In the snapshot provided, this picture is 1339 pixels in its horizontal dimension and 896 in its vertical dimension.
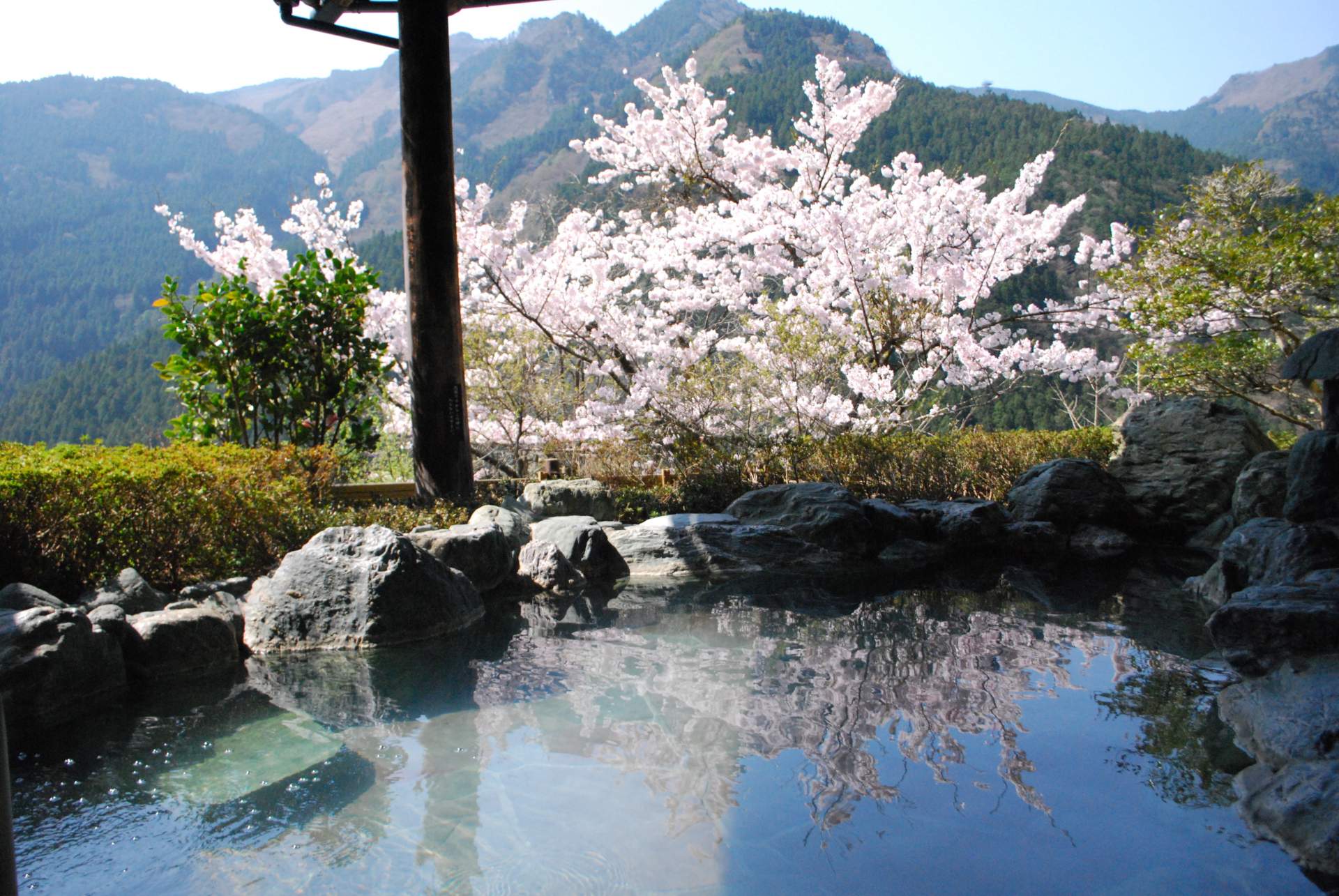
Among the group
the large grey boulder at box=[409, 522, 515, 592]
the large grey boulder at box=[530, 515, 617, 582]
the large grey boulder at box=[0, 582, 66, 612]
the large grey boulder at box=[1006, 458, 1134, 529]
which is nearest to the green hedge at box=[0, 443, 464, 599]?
the large grey boulder at box=[0, 582, 66, 612]

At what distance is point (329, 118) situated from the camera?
314ft

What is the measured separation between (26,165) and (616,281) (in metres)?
78.7

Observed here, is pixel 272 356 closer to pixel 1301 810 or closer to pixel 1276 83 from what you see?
pixel 1301 810

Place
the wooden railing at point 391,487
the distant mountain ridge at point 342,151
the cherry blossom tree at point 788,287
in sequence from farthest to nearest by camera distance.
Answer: the distant mountain ridge at point 342,151
the cherry blossom tree at point 788,287
the wooden railing at point 391,487

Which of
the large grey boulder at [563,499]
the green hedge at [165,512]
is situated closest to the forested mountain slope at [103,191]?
the large grey boulder at [563,499]

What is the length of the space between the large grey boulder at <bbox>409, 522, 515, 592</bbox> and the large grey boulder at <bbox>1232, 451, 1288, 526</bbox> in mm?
5803

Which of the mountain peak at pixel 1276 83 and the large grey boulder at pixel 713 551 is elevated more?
the mountain peak at pixel 1276 83

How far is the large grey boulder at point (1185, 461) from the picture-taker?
8.66 m

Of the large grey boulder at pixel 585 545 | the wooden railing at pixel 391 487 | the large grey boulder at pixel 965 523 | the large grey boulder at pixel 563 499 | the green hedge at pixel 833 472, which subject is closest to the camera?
the large grey boulder at pixel 585 545

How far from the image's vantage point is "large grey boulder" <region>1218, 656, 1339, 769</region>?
3037mm

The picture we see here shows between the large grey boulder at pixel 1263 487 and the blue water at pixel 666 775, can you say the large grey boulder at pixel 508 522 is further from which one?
the large grey boulder at pixel 1263 487

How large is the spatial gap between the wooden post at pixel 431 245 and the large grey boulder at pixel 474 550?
1084 mm

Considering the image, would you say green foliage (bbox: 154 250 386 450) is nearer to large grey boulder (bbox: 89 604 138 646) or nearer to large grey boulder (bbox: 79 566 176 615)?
large grey boulder (bbox: 79 566 176 615)

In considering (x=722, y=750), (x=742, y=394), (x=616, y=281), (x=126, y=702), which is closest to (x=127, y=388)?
(x=616, y=281)
